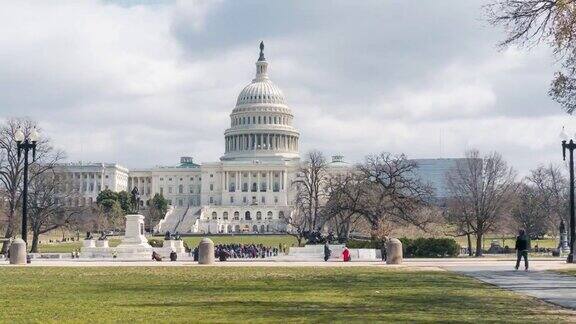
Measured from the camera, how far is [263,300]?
56.4ft

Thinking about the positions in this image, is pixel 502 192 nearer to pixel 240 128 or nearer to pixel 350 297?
pixel 350 297

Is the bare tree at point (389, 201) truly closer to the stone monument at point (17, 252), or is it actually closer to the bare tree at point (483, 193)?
the bare tree at point (483, 193)

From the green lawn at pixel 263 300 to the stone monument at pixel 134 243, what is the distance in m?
29.0

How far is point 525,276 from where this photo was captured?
86.8 ft

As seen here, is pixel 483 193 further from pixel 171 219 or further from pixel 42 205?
pixel 171 219

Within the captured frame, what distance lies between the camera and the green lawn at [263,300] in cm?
1412

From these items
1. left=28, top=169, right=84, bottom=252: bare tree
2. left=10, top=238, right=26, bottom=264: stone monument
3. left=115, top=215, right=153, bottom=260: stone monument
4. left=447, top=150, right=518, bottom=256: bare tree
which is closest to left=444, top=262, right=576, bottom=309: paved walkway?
left=10, top=238, right=26, bottom=264: stone monument

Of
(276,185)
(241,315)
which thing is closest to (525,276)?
(241,315)

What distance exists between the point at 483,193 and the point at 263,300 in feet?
187

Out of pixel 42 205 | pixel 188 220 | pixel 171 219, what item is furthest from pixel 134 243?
pixel 171 219

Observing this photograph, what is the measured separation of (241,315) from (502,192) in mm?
63026

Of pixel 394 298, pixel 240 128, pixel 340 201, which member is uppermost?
pixel 240 128

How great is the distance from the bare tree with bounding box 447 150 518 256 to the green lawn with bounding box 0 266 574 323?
44.6 meters

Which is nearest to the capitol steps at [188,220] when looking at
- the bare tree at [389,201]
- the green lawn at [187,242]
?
the green lawn at [187,242]
